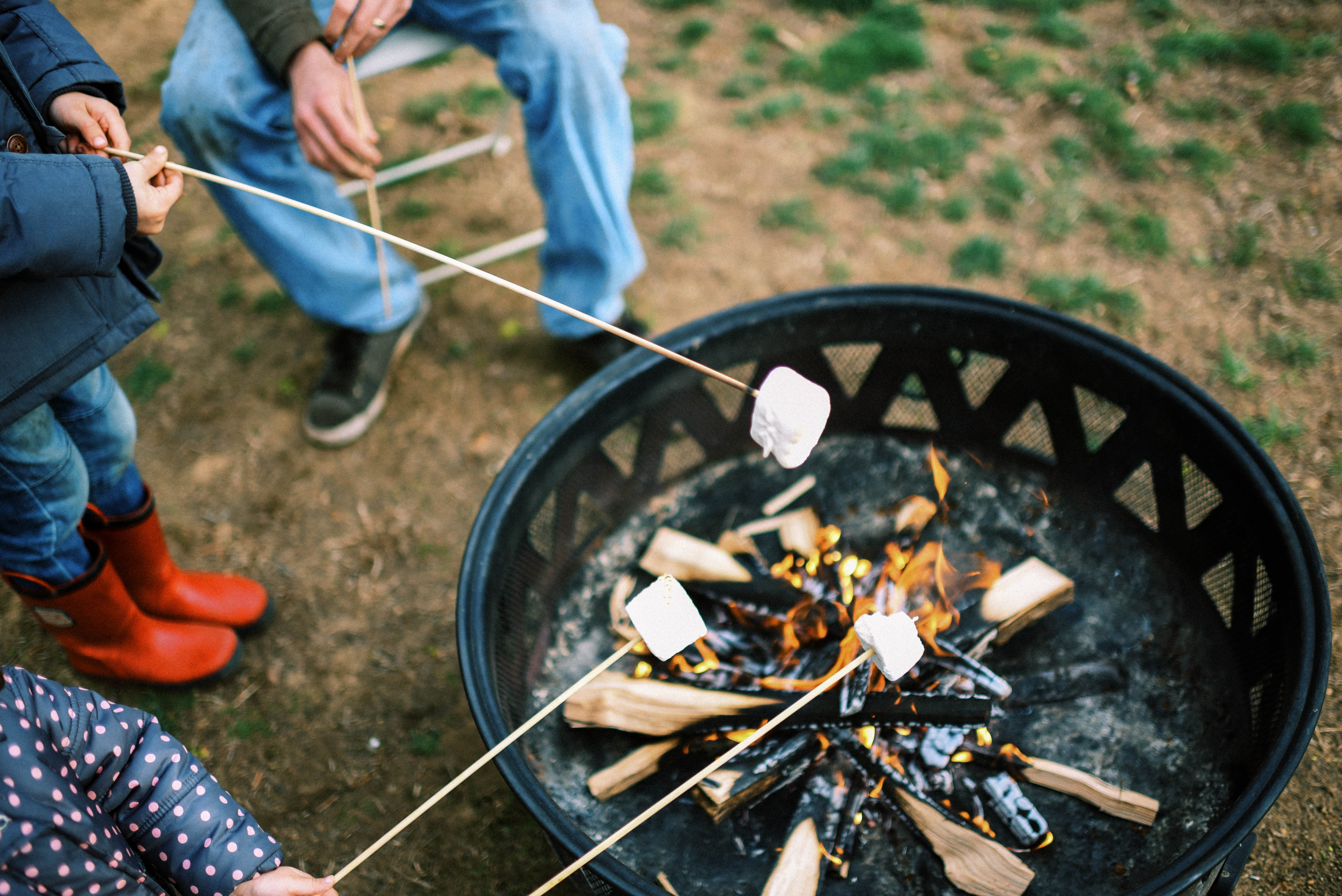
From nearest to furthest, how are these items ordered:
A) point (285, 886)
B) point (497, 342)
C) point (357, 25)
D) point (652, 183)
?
1. point (285, 886)
2. point (357, 25)
3. point (497, 342)
4. point (652, 183)

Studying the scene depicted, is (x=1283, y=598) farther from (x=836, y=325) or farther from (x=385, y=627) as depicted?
(x=385, y=627)

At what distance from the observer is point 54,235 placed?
1.44 meters

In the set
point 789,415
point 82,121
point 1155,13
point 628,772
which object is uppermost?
point 82,121

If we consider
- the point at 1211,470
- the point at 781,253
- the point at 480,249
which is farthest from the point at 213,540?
the point at 1211,470

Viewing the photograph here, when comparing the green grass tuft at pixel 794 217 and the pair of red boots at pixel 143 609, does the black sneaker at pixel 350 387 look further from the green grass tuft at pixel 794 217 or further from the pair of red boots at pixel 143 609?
the green grass tuft at pixel 794 217

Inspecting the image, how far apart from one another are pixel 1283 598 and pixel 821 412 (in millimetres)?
907

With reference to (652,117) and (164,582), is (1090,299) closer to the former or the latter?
(652,117)

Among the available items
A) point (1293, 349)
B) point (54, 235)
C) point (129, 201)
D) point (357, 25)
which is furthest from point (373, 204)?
point (1293, 349)

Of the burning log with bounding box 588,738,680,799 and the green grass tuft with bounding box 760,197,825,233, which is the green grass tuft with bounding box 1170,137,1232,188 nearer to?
the green grass tuft with bounding box 760,197,825,233

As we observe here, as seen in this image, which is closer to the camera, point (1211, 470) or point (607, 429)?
point (1211, 470)

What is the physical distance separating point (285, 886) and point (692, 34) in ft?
13.0

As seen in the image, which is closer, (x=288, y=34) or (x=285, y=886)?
(x=285, y=886)

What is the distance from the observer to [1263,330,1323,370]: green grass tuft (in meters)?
2.76

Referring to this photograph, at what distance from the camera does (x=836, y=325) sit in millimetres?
2092
